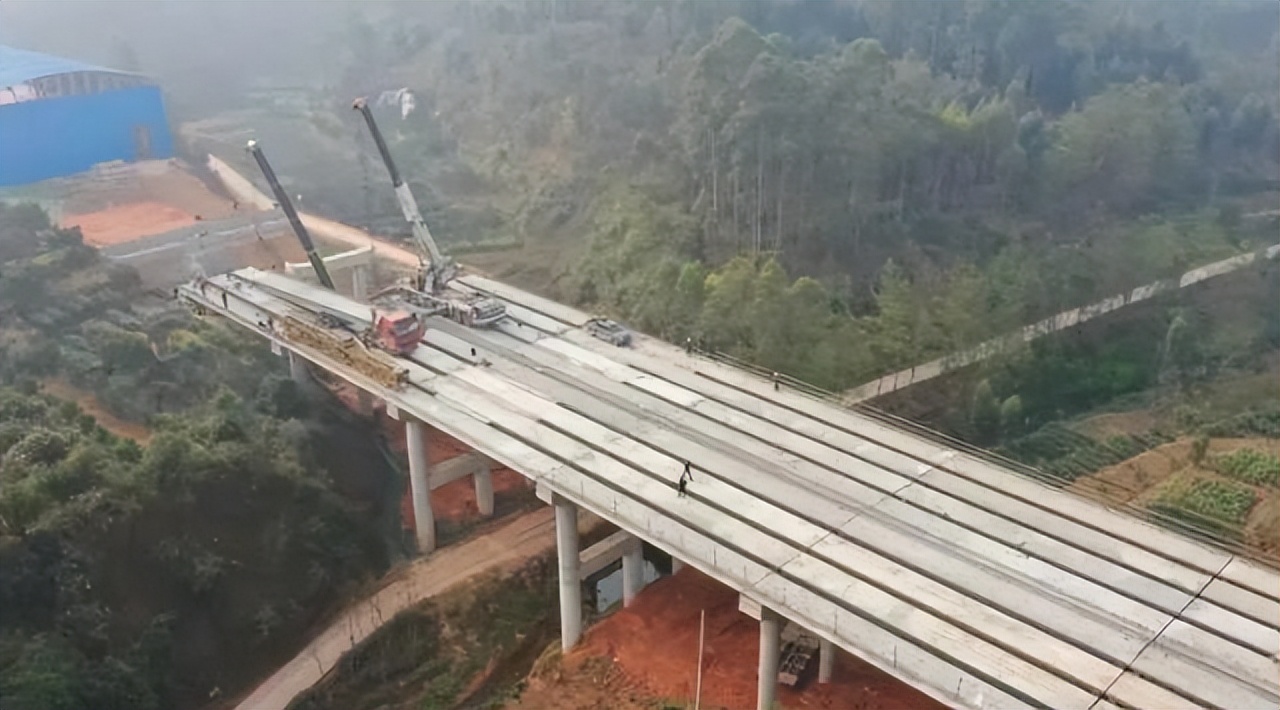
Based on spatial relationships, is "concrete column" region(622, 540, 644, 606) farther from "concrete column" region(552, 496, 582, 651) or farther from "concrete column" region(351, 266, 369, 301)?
"concrete column" region(351, 266, 369, 301)

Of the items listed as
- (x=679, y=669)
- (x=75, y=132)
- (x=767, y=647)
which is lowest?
(x=679, y=669)

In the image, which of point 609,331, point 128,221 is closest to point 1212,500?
point 609,331

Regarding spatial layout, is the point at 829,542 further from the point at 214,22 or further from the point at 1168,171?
the point at 214,22

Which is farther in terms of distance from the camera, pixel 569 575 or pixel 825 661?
pixel 569 575

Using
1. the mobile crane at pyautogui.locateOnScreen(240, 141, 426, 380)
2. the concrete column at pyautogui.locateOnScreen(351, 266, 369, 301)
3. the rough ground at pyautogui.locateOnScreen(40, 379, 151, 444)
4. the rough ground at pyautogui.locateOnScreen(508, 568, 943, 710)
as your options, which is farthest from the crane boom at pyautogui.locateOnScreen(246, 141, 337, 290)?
the rough ground at pyautogui.locateOnScreen(508, 568, 943, 710)

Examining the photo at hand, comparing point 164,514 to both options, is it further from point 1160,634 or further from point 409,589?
point 1160,634
